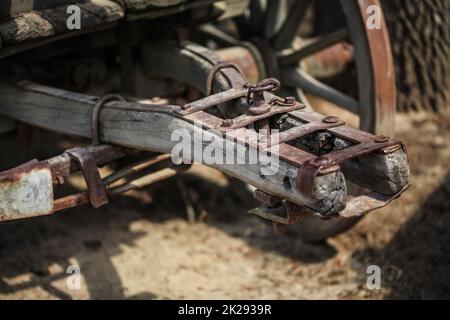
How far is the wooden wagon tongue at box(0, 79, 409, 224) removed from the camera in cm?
274

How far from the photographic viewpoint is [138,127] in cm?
341

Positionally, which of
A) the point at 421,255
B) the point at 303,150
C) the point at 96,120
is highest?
the point at 303,150

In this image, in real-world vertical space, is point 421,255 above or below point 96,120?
below

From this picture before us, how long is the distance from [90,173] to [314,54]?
204 cm

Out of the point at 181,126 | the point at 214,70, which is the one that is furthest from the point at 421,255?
the point at 181,126

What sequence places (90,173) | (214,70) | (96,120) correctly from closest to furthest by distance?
1. (90,173)
2. (96,120)
3. (214,70)

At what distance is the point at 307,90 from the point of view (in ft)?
15.4

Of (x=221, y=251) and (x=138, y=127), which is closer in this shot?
(x=138, y=127)

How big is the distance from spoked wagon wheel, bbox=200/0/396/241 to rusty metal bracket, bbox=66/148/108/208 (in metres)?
1.38

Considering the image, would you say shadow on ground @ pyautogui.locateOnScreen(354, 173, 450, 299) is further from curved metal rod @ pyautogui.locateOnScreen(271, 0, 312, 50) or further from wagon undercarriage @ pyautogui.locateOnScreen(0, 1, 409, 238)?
curved metal rod @ pyautogui.locateOnScreen(271, 0, 312, 50)

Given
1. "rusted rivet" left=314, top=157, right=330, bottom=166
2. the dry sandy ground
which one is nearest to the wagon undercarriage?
"rusted rivet" left=314, top=157, right=330, bottom=166

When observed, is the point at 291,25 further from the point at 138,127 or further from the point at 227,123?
the point at 227,123

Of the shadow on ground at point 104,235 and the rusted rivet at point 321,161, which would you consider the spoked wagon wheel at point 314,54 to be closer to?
the shadow on ground at point 104,235

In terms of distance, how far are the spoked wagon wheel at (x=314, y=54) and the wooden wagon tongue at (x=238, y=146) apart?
2.91 feet
